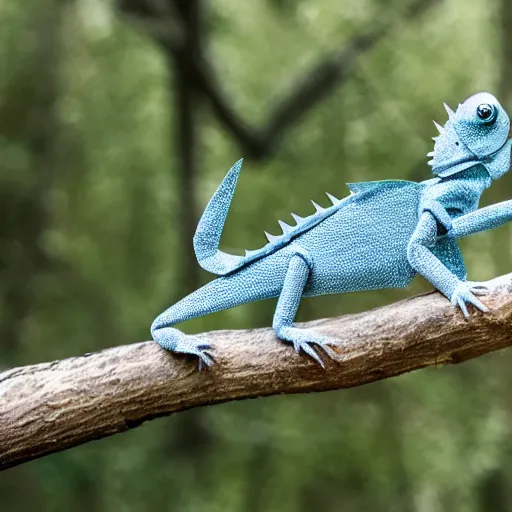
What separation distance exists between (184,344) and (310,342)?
0.69 feet

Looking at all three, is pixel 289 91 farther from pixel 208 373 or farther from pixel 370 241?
pixel 208 373

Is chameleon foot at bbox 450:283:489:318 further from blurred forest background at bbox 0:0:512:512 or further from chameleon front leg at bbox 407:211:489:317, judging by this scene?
blurred forest background at bbox 0:0:512:512

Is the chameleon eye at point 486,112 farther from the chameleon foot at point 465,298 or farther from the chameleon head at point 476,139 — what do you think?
the chameleon foot at point 465,298

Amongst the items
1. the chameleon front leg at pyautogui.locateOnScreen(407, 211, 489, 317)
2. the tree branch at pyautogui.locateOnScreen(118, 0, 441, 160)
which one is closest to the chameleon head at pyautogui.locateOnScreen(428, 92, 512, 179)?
the chameleon front leg at pyautogui.locateOnScreen(407, 211, 489, 317)

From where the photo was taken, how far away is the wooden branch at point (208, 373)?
108 centimetres

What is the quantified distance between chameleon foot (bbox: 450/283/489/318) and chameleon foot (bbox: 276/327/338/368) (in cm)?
20

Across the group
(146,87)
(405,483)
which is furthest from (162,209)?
(405,483)

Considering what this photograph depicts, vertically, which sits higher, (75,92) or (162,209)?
(75,92)

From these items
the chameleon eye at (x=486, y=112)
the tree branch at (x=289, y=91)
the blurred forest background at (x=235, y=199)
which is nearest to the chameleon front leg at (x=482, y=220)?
the chameleon eye at (x=486, y=112)

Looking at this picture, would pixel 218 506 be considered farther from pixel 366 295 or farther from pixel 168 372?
pixel 168 372

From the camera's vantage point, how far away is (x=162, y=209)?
110 inches

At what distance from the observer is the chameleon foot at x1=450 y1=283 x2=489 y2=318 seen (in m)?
1.04

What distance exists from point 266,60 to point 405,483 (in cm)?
175

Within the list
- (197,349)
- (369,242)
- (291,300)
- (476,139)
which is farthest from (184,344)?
(476,139)
